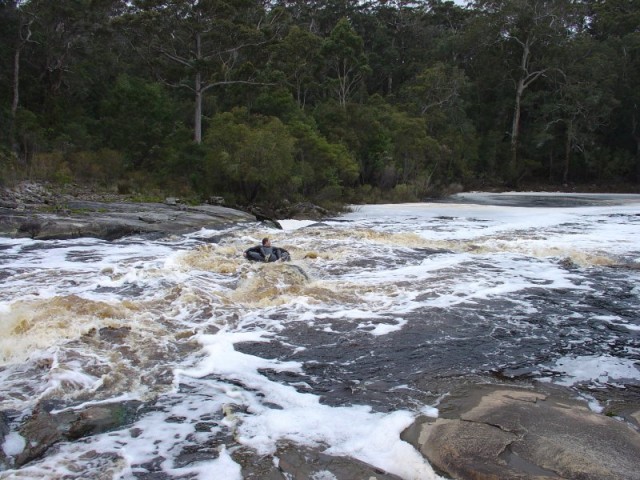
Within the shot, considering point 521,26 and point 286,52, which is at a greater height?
point 521,26

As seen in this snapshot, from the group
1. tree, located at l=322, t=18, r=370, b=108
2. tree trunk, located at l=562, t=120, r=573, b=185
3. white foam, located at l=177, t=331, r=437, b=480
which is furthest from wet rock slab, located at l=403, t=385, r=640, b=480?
tree trunk, located at l=562, t=120, r=573, b=185

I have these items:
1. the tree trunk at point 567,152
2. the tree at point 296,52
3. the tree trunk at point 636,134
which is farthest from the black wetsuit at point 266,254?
the tree trunk at point 636,134

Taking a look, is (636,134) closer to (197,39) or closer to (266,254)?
(197,39)

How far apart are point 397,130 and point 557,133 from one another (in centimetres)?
1607

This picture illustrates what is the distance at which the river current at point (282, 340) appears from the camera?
4.39 metres

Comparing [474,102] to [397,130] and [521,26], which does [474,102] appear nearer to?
[521,26]

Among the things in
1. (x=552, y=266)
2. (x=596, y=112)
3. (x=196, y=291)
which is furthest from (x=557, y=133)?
(x=196, y=291)

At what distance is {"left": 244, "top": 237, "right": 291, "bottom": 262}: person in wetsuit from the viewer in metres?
10.9

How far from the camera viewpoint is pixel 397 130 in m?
30.4

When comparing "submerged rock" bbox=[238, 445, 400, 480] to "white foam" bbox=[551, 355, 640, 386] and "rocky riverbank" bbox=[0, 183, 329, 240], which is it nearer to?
"white foam" bbox=[551, 355, 640, 386]

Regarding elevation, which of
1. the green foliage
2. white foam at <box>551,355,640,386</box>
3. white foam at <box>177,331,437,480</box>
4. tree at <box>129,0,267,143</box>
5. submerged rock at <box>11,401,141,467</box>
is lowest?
white foam at <box>177,331,437,480</box>

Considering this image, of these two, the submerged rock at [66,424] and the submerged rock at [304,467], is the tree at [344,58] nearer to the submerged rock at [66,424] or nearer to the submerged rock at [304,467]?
the submerged rock at [66,424]

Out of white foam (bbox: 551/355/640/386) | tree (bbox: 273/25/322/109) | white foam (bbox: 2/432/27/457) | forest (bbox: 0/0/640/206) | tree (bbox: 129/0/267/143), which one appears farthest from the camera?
tree (bbox: 273/25/322/109)

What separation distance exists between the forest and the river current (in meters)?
10.2
